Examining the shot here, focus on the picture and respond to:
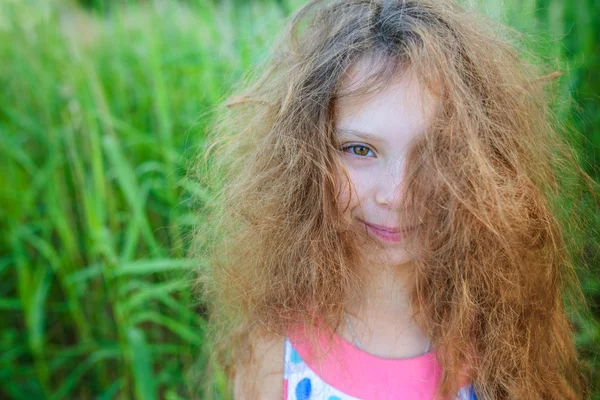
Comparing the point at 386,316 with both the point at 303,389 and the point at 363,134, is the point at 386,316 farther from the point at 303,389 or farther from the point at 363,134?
the point at 363,134

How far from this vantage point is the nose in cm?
94

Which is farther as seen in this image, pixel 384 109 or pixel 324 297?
pixel 324 297

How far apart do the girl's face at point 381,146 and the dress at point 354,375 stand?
0.19 metres

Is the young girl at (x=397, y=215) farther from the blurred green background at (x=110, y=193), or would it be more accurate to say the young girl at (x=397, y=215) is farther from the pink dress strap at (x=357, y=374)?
the blurred green background at (x=110, y=193)

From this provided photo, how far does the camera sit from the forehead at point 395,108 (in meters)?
0.92

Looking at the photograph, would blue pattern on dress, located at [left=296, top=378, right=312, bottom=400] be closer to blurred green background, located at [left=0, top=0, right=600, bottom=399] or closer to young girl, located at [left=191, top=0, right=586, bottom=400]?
young girl, located at [left=191, top=0, right=586, bottom=400]

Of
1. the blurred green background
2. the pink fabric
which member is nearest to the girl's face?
the pink fabric

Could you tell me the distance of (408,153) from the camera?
0.95 metres

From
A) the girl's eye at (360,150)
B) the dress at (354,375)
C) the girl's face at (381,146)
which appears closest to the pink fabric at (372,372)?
the dress at (354,375)

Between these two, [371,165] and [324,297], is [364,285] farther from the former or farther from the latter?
[371,165]

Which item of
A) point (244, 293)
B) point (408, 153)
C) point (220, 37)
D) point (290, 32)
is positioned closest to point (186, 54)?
point (220, 37)

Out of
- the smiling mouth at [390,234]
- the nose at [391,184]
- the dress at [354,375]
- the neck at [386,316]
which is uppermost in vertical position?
the nose at [391,184]

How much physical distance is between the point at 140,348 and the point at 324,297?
2.12 feet

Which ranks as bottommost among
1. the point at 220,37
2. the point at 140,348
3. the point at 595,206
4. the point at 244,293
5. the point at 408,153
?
the point at 140,348
